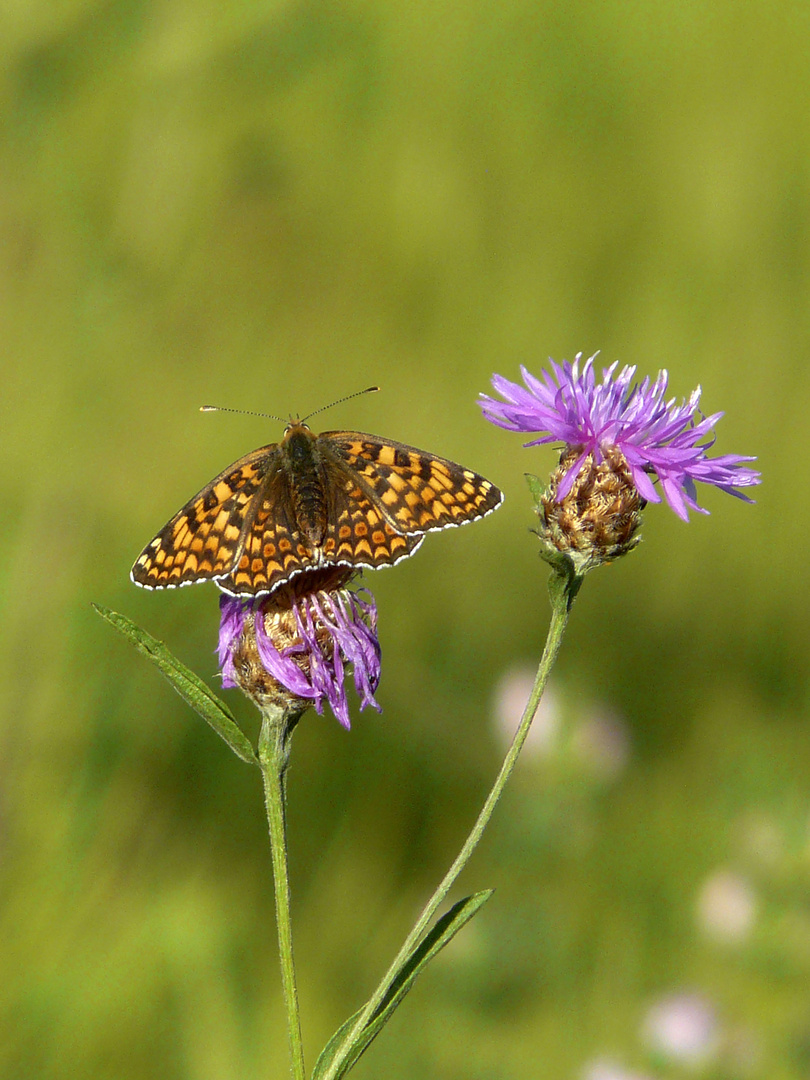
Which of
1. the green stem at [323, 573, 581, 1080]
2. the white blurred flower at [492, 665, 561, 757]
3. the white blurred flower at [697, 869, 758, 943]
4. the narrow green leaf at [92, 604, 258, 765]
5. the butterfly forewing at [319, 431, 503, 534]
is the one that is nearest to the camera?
the green stem at [323, 573, 581, 1080]

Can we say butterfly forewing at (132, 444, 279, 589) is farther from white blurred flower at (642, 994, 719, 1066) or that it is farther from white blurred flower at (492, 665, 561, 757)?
white blurred flower at (642, 994, 719, 1066)

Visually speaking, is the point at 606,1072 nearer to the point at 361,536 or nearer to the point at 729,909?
the point at 729,909

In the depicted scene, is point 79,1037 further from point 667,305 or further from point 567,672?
point 667,305

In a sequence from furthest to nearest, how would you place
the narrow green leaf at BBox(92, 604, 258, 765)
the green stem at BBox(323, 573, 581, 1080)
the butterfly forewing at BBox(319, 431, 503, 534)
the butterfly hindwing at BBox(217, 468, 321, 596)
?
the butterfly forewing at BBox(319, 431, 503, 534), the butterfly hindwing at BBox(217, 468, 321, 596), the narrow green leaf at BBox(92, 604, 258, 765), the green stem at BBox(323, 573, 581, 1080)

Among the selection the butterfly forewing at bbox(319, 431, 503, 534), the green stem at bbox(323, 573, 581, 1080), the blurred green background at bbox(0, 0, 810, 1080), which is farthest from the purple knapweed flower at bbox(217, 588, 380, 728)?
the blurred green background at bbox(0, 0, 810, 1080)

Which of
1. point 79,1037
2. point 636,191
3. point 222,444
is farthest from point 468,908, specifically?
point 636,191

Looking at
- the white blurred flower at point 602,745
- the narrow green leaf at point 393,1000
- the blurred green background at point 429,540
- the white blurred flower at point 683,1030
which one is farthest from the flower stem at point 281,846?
the white blurred flower at point 602,745

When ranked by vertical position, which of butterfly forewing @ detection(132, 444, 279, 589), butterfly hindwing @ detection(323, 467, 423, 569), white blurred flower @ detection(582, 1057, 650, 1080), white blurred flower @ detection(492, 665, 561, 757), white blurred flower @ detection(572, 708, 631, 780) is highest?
butterfly forewing @ detection(132, 444, 279, 589)

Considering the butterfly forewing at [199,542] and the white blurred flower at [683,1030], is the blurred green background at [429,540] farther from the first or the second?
the butterfly forewing at [199,542]
